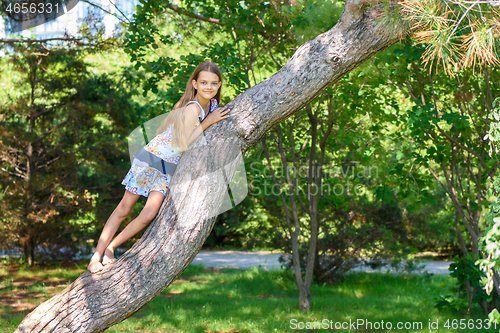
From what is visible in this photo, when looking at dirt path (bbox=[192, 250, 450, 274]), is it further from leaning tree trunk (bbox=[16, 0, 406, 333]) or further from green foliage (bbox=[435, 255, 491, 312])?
leaning tree trunk (bbox=[16, 0, 406, 333])

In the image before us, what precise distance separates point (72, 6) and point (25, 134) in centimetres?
288

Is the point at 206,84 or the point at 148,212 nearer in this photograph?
the point at 148,212

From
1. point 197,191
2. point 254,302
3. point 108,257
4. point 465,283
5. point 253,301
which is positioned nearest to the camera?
point 197,191

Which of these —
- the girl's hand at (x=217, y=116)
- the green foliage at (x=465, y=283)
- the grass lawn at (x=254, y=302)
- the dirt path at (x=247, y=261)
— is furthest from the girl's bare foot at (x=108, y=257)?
the dirt path at (x=247, y=261)

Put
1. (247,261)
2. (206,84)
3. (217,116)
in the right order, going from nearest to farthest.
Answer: (217,116) → (206,84) → (247,261)

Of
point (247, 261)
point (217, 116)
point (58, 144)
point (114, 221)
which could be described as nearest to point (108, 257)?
point (114, 221)

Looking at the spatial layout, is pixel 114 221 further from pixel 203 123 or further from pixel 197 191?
pixel 203 123

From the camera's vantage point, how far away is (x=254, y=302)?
604 cm

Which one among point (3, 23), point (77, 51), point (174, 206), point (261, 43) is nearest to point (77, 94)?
point (77, 51)

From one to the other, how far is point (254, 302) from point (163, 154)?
407 cm

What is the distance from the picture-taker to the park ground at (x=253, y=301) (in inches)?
194

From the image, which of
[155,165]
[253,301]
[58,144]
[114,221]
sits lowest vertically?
[253,301]

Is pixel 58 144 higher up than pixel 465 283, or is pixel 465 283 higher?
pixel 58 144

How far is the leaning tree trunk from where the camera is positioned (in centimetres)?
228
